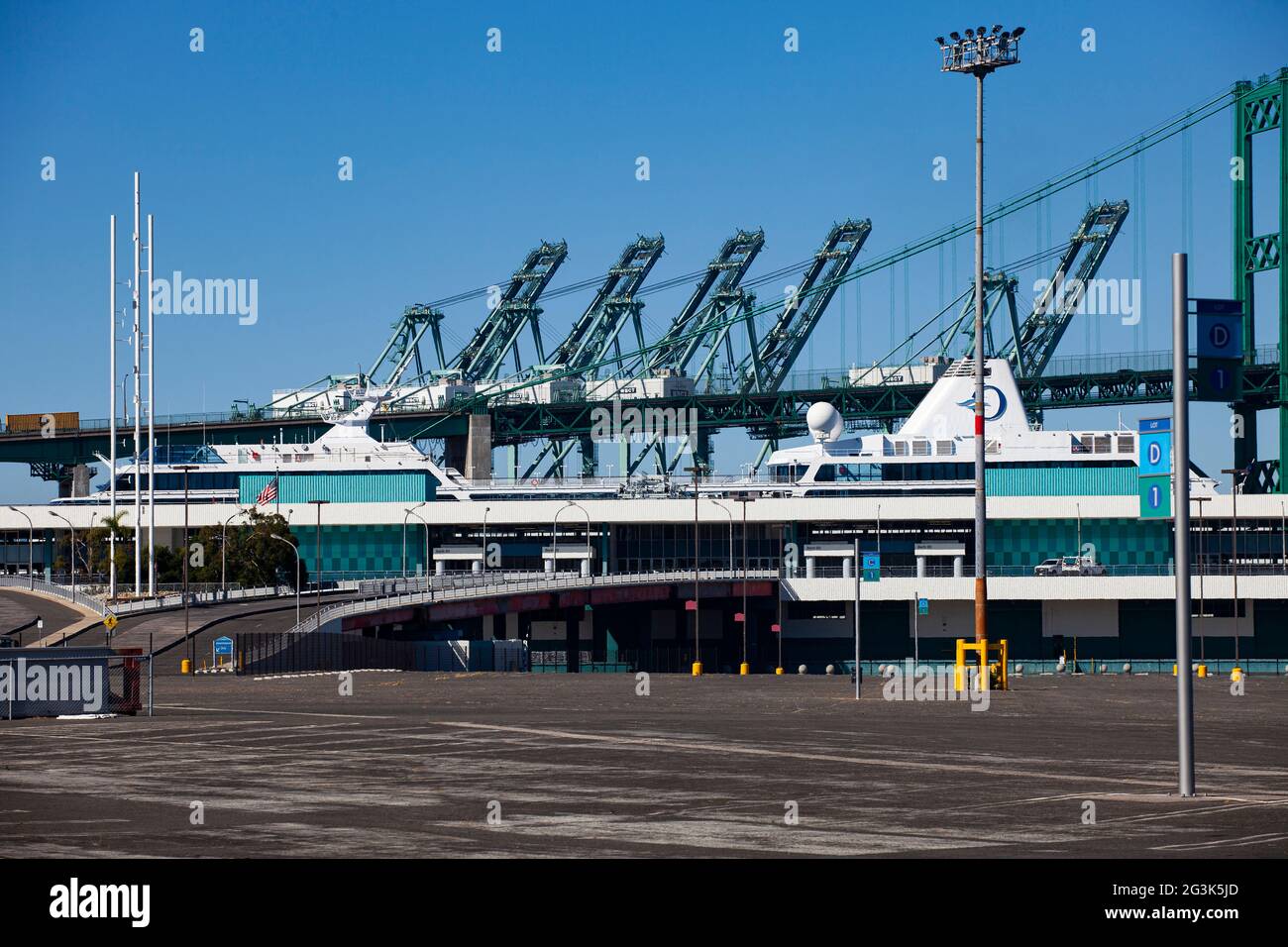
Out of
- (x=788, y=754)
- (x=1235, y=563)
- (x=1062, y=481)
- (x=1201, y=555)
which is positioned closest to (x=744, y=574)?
(x=1235, y=563)

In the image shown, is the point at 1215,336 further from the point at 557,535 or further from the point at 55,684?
the point at 557,535

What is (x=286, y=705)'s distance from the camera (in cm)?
4884

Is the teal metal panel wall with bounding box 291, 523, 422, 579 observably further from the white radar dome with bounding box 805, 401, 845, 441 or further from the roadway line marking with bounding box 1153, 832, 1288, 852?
the roadway line marking with bounding box 1153, 832, 1288, 852

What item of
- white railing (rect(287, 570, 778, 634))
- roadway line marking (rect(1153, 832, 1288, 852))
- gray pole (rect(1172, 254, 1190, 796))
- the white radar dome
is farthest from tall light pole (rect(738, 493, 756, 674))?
roadway line marking (rect(1153, 832, 1288, 852))

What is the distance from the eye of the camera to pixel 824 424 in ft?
527

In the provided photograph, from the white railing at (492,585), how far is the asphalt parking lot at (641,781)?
4612 centimetres

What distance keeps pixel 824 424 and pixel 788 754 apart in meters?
→ 130

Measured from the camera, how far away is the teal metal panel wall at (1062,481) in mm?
151625

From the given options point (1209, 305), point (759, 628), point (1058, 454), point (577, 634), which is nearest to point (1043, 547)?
point (1058, 454)

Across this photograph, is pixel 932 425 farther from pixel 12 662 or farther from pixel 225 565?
pixel 12 662

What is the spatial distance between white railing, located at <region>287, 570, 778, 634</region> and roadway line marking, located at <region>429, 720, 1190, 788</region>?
46920 mm
